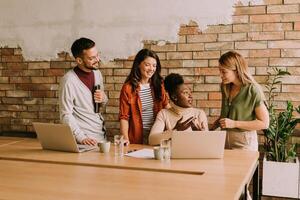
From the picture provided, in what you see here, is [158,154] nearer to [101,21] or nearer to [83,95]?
[83,95]

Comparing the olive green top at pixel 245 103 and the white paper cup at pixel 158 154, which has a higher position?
the olive green top at pixel 245 103

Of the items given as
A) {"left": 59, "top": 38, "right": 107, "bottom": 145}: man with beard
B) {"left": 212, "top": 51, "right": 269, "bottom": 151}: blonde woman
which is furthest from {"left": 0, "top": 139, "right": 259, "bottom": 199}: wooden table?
{"left": 59, "top": 38, "right": 107, "bottom": 145}: man with beard

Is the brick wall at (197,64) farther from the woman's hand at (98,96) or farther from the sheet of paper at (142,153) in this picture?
the sheet of paper at (142,153)

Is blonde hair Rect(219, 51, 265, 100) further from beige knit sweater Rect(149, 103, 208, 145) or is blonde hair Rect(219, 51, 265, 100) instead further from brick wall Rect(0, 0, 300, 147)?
brick wall Rect(0, 0, 300, 147)

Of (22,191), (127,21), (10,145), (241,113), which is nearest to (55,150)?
(10,145)

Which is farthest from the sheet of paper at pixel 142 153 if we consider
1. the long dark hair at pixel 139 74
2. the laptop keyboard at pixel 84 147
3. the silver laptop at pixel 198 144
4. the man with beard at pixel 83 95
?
the long dark hair at pixel 139 74

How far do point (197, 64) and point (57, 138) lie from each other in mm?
1571

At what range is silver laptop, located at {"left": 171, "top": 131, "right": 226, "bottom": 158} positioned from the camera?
214 centimetres

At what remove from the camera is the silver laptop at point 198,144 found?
2141 millimetres

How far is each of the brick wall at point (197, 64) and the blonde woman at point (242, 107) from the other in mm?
767

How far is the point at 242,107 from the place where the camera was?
2.66m

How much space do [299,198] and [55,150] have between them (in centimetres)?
190

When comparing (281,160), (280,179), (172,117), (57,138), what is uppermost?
(172,117)

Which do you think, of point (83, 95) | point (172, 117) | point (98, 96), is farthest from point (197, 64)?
point (83, 95)
